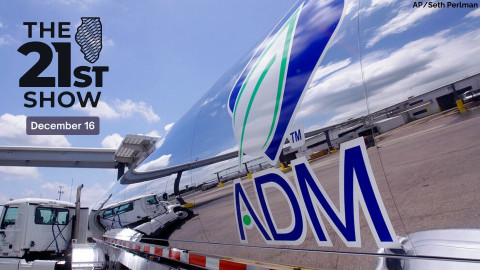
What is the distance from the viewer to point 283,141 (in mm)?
2061

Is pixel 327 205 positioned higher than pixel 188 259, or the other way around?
pixel 327 205

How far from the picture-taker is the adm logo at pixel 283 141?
5.32ft

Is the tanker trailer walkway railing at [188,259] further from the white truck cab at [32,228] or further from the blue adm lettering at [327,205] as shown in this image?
the white truck cab at [32,228]

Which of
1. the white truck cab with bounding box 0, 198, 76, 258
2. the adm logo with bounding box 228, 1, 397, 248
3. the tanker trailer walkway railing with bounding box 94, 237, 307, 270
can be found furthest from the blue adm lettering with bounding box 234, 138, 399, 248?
the white truck cab with bounding box 0, 198, 76, 258

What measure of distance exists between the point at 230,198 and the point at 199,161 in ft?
2.08

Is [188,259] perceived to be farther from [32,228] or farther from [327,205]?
[32,228]

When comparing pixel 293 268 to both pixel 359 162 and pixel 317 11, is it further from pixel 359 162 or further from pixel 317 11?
pixel 317 11

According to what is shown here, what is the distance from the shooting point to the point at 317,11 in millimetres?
2027

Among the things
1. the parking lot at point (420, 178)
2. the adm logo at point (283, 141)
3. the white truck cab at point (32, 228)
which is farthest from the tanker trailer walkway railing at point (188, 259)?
the white truck cab at point (32, 228)

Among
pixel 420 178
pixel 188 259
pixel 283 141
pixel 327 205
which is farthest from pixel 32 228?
pixel 420 178

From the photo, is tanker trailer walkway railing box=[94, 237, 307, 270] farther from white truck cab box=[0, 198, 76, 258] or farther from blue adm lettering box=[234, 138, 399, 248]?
white truck cab box=[0, 198, 76, 258]

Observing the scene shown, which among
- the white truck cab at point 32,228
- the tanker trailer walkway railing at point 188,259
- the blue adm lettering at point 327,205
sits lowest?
the tanker trailer walkway railing at point 188,259

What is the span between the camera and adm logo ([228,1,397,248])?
162 centimetres

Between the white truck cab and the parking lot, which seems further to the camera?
the white truck cab
